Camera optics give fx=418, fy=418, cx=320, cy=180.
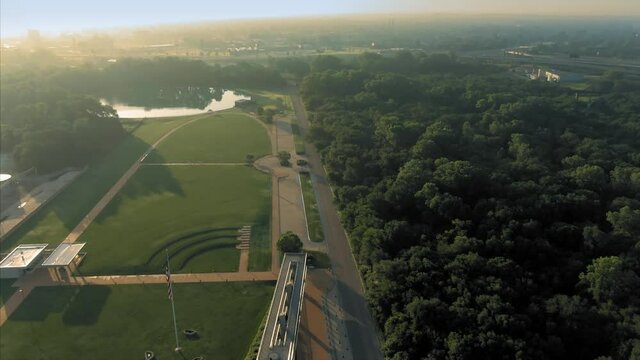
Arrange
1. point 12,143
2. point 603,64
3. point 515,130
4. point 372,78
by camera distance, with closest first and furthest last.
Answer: point 515,130
point 12,143
point 372,78
point 603,64

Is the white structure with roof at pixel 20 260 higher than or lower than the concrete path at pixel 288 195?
higher

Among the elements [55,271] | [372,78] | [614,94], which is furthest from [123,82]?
[614,94]

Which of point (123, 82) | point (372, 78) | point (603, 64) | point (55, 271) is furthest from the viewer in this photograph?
point (603, 64)

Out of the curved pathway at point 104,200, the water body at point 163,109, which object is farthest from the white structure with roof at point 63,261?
the water body at point 163,109

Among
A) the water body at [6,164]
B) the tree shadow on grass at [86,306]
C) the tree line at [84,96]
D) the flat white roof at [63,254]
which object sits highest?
the tree line at [84,96]

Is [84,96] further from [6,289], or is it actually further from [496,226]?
[496,226]

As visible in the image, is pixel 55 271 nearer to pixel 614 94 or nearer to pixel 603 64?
pixel 614 94

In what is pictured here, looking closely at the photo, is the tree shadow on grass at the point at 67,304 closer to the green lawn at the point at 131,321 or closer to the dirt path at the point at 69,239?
the green lawn at the point at 131,321
